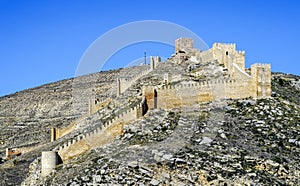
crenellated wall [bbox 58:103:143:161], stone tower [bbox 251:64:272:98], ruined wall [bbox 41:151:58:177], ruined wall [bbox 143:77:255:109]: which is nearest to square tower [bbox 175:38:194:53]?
ruined wall [bbox 143:77:255:109]

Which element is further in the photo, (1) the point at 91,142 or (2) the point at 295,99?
(2) the point at 295,99

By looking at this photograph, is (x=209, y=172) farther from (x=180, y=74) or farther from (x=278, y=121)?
(x=180, y=74)

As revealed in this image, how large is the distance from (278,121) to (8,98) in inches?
3429

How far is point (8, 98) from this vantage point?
123125 mm

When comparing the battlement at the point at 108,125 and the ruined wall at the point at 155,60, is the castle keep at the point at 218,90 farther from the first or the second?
the ruined wall at the point at 155,60

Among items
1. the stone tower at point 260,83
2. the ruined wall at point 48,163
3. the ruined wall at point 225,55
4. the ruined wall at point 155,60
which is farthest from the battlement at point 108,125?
the ruined wall at point 155,60

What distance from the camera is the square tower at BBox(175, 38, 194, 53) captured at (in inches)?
2416

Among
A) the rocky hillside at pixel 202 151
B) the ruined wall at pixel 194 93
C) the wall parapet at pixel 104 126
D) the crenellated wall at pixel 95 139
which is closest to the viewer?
the rocky hillside at pixel 202 151

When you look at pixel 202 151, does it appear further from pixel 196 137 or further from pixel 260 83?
pixel 260 83

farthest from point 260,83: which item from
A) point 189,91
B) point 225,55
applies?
point 225,55

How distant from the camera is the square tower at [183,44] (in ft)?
201

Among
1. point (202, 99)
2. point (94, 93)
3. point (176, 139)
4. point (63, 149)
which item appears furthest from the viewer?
point (94, 93)

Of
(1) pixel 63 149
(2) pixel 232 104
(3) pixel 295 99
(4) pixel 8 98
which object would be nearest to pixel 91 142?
(1) pixel 63 149

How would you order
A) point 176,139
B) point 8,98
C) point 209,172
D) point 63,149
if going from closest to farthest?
point 209,172 < point 176,139 < point 63,149 < point 8,98
